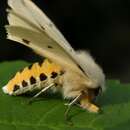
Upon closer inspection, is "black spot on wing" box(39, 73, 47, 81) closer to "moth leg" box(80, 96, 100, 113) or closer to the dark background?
"moth leg" box(80, 96, 100, 113)

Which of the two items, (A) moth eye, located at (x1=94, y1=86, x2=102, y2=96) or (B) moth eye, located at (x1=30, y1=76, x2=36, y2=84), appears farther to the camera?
(A) moth eye, located at (x1=94, y1=86, x2=102, y2=96)

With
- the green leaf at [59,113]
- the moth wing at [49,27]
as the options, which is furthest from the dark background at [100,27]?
the moth wing at [49,27]

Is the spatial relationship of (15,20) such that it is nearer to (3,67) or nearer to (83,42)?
(3,67)

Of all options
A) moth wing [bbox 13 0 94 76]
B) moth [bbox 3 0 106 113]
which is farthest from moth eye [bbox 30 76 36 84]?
moth wing [bbox 13 0 94 76]

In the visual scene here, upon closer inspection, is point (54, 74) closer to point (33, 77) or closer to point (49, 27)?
point (33, 77)

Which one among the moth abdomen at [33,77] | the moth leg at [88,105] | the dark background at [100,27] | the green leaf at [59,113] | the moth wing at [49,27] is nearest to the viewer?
the green leaf at [59,113]

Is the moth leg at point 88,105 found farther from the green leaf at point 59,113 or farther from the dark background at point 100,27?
the dark background at point 100,27

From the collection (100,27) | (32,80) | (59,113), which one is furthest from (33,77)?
(100,27)
